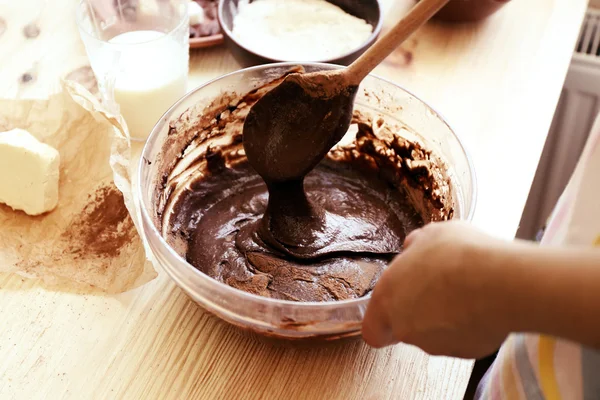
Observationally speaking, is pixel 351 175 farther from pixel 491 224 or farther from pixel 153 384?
pixel 153 384

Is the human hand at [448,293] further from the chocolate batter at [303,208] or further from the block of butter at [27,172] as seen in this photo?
the block of butter at [27,172]

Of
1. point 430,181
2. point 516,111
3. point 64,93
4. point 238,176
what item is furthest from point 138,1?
point 516,111

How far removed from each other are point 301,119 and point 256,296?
298mm

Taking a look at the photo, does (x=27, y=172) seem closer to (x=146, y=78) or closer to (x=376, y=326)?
(x=146, y=78)

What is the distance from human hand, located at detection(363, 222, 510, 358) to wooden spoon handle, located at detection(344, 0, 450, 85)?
320mm

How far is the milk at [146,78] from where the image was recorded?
43.1 inches

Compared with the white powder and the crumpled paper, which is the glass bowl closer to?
the crumpled paper

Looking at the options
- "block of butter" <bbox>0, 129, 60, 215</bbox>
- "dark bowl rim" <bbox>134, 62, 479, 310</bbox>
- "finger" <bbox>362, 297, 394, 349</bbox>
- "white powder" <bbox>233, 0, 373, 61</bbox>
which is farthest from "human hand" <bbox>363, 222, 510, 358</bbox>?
"white powder" <bbox>233, 0, 373, 61</bbox>

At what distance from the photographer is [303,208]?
3.17 feet

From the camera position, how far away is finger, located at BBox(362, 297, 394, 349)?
57 cm

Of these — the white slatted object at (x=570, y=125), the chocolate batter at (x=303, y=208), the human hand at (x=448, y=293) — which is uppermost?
the human hand at (x=448, y=293)

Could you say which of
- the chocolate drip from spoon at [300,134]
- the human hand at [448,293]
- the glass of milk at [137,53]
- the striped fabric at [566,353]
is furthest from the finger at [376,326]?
the glass of milk at [137,53]

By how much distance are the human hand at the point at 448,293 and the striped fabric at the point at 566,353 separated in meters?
0.19

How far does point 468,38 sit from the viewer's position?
1.41 metres
